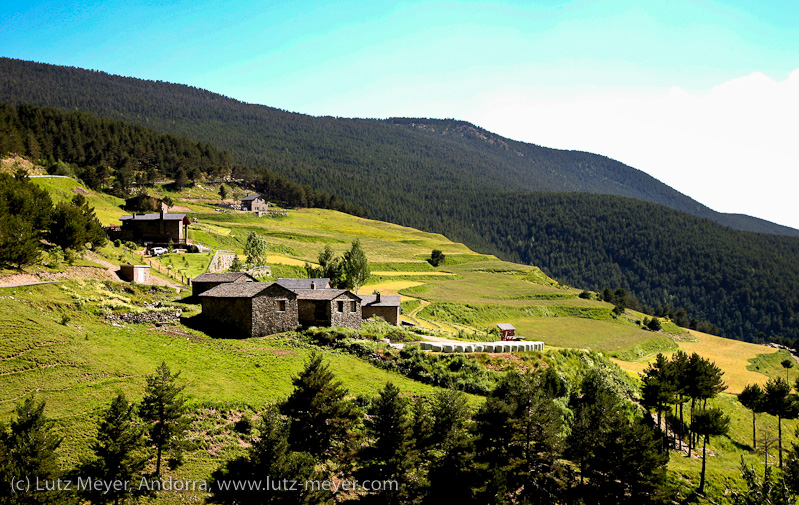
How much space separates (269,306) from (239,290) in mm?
2736

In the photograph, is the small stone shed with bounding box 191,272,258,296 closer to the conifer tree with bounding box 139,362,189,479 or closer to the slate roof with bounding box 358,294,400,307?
the slate roof with bounding box 358,294,400,307

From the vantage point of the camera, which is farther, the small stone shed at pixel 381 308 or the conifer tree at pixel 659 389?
the small stone shed at pixel 381 308

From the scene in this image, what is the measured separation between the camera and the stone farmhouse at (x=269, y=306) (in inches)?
1421

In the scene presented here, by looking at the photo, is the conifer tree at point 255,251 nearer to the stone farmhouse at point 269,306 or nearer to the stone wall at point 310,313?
the stone farmhouse at point 269,306

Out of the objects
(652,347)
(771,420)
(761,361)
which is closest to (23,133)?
(652,347)

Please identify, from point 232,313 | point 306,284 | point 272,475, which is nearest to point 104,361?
point 232,313

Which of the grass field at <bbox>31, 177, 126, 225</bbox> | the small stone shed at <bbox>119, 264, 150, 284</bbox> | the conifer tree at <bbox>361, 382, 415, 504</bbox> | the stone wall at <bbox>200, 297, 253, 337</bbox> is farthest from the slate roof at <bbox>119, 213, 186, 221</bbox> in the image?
the conifer tree at <bbox>361, 382, 415, 504</bbox>

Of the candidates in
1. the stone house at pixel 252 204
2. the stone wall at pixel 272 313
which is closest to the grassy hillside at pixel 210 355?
the stone wall at pixel 272 313

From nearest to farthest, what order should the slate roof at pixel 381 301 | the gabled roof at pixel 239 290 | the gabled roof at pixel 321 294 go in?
1. the gabled roof at pixel 239 290
2. the gabled roof at pixel 321 294
3. the slate roof at pixel 381 301

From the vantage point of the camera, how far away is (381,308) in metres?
49.6

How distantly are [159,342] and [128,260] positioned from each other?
24.0 meters

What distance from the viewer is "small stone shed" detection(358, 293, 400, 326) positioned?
162 ft

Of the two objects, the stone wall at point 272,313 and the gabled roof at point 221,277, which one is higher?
the gabled roof at point 221,277

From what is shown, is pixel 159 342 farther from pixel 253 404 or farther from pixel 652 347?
pixel 652 347
